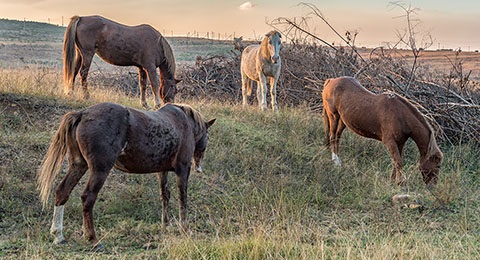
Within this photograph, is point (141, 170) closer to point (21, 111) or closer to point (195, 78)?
point (21, 111)

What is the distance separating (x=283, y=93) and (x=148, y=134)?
8.58 m

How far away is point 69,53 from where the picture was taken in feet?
31.2

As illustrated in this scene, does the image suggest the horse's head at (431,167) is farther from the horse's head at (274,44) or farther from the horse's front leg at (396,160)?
the horse's head at (274,44)

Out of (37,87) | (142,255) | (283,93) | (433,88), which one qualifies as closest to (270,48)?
(283,93)

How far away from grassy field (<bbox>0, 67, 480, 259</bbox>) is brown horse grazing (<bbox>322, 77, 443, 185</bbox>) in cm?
33

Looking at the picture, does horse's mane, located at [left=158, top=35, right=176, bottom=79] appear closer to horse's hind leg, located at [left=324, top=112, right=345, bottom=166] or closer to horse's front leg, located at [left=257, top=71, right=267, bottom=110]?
horse's front leg, located at [left=257, top=71, right=267, bottom=110]

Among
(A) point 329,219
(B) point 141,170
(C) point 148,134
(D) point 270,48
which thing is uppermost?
(D) point 270,48

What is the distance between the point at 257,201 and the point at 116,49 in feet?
15.1

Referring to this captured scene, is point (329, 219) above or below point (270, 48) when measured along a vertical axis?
below

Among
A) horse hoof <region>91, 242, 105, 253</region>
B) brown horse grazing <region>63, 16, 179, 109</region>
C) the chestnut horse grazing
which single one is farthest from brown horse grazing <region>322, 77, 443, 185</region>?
horse hoof <region>91, 242, 105, 253</region>

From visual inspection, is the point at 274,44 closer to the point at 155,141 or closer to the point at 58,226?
the point at 155,141

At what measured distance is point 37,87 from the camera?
10188mm

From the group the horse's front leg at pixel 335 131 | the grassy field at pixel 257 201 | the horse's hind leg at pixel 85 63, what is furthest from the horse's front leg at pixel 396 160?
the horse's hind leg at pixel 85 63

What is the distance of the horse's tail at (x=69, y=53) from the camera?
31.1 feet
